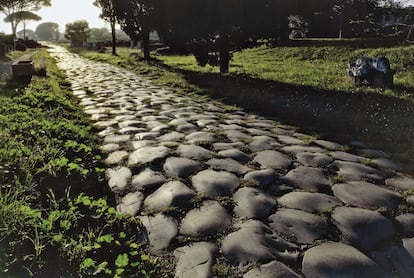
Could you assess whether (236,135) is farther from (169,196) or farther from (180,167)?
(169,196)

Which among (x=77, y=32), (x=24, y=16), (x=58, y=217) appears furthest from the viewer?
A: (x=24, y=16)

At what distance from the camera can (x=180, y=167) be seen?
378 cm

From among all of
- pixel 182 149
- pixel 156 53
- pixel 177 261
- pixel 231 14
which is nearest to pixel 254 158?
pixel 182 149

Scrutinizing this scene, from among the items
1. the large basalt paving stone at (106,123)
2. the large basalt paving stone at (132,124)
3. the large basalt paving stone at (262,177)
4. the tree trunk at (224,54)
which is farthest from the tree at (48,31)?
the large basalt paving stone at (262,177)

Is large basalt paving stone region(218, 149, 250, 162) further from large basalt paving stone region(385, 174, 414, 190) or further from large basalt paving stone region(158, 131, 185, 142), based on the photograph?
large basalt paving stone region(385, 174, 414, 190)

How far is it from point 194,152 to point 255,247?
2.02 m

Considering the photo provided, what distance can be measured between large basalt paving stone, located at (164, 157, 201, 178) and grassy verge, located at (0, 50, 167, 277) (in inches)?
28.1

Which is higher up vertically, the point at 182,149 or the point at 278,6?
the point at 278,6

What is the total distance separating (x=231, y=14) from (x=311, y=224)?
356 inches

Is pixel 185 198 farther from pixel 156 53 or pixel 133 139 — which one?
pixel 156 53

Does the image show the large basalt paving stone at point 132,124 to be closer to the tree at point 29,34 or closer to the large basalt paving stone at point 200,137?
the large basalt paving stone at point 200,137

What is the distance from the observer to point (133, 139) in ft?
16.1

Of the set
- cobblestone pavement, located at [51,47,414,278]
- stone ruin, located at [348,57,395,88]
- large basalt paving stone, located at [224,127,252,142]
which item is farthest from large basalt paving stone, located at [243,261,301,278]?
stone ruin, located at [348,57,395,88]

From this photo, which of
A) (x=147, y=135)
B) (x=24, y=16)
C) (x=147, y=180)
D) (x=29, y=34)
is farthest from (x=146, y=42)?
(x=29, y=34)
